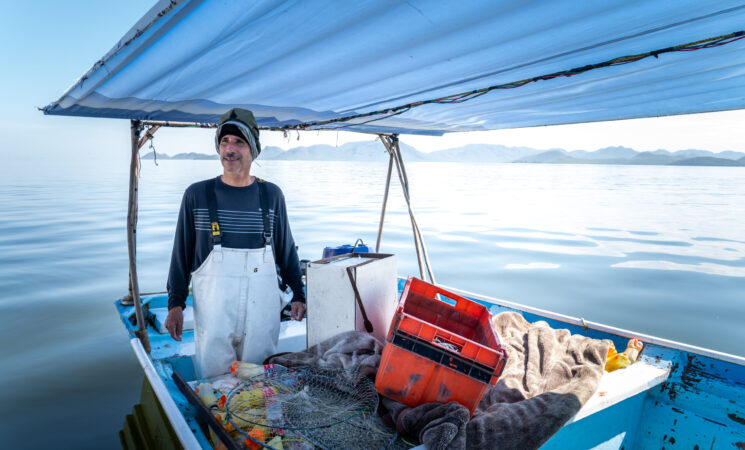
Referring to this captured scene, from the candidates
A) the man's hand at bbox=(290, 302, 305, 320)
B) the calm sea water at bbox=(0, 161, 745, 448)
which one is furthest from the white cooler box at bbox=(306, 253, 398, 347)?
the calm sea water at bbox=(0, 161, 745, 448)

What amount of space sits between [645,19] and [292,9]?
5.03 ft

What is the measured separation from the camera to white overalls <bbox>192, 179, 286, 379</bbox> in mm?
2541

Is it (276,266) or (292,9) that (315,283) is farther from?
(292,9)

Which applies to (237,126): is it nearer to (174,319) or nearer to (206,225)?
(206,225)

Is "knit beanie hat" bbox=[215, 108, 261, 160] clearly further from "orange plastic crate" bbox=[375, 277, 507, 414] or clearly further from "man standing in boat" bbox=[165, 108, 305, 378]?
"orange plastic crate" bbox=[375, 277, 507, 414]

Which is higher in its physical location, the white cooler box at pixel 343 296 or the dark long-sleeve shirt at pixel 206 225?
the dark long-sleeve shirt at pixel 206 225

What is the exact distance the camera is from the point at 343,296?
2693 millimetres

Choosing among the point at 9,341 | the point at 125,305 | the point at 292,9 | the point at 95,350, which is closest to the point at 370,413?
the point at 292,9

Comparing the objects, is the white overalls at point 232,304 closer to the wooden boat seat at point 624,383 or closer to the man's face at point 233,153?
the man's face at point 233,153

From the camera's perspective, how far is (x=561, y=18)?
1850 mm

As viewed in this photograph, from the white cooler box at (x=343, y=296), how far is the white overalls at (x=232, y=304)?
277 mm

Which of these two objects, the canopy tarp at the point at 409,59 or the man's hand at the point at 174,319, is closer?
the canopy tarp at the point at 409,59

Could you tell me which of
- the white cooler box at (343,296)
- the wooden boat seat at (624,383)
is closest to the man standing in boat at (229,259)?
the white cooler box at (343,296)

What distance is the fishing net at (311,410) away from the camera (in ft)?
5.66
